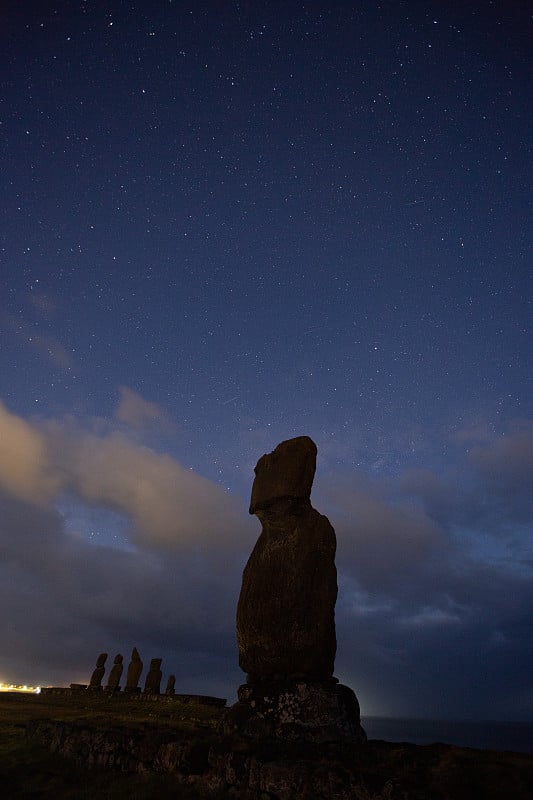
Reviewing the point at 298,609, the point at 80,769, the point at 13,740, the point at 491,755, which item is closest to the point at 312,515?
the point at 298,609

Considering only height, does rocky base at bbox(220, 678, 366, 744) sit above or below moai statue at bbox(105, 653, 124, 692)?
above

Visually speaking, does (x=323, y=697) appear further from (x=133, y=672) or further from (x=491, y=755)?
(x=133, y=672)

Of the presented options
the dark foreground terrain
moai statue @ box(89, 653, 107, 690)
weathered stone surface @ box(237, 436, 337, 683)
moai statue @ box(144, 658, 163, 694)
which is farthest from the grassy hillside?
moai statue @ box(89, 653, 107, 690)

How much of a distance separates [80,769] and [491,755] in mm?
8522

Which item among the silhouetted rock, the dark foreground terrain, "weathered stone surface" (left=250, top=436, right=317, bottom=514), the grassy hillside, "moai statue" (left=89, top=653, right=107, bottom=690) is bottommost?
"moai statue" (left=89, top=653, right=107, bottom=690)

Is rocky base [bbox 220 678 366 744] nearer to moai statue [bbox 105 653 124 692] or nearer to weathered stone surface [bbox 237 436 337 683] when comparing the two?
weathered stone surface [bbox 237 436 337 683]

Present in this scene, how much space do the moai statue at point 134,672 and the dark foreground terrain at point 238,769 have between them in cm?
2520

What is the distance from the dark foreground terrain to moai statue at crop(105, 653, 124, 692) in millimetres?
26682

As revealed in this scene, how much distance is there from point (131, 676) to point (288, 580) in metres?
30.9

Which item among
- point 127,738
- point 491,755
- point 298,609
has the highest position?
point 298,609

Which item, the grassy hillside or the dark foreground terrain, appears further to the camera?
the grassy hillside

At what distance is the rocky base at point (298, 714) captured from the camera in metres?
9.82

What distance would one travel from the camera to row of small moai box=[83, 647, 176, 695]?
34.3 m

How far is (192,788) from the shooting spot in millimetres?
8438
